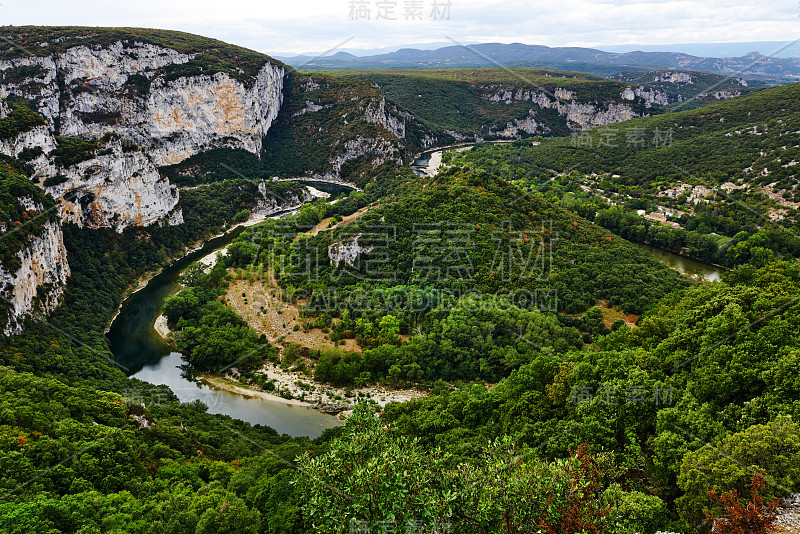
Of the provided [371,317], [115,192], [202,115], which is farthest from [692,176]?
[202,115]

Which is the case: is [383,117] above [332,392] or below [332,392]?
above

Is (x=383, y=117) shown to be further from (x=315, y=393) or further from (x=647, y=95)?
(x=647, y=95)

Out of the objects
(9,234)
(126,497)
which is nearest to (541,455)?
(126,497)

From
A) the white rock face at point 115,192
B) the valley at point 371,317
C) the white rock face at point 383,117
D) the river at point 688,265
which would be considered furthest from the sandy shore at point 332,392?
the white rock face at point 383,117

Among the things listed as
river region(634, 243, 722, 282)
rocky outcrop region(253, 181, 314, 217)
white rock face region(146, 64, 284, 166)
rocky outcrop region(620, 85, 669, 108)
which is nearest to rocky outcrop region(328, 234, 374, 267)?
river region(634, 243, 722, 282)

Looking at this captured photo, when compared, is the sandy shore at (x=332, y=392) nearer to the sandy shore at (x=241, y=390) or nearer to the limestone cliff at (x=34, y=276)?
the sandy shore at (x=241, y=390)

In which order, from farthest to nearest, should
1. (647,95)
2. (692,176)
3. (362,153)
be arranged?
(647,95), (362,153), (692,176)

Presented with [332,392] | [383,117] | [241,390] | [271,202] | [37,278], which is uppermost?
[383,117]
